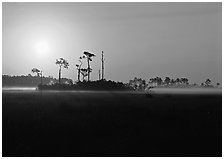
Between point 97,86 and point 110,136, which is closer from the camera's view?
point 110,136

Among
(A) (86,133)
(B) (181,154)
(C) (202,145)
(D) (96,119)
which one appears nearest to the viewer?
(B) (181,154)

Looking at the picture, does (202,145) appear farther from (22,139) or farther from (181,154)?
(22,139)

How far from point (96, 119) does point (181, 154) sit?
900 cm

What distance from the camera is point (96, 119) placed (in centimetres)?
2033

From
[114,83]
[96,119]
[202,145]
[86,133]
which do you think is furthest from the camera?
[114,83]

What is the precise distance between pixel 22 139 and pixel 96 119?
22.5 feet

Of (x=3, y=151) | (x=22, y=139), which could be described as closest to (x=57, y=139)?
(x=22, y=139)

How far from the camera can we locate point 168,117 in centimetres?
2155

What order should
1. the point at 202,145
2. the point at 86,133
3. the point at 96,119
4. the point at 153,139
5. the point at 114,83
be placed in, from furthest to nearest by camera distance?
the point at 114,83 → the point at 96,119 → the point at 86,133 → the point at 153,139 → the point at 202,145

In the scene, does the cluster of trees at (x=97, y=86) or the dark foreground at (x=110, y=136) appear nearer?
→ the dark foreground at (x=110, y=136)

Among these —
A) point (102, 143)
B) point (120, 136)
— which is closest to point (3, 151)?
point (102, 143)

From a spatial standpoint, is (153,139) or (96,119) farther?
(96,119)

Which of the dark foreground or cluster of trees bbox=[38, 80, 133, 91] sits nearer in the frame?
the dark foreground

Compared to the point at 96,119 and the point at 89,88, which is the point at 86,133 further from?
the point at 89,88
